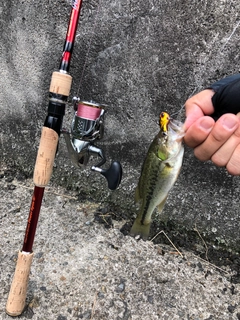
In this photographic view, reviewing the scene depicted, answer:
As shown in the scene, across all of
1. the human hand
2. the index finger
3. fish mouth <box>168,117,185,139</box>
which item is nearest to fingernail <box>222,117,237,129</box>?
the human hand

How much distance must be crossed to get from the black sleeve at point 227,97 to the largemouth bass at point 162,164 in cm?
34

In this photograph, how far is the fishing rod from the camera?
1.56 meters

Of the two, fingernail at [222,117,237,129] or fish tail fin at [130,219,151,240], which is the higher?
fingernail at [222,117,237,129]

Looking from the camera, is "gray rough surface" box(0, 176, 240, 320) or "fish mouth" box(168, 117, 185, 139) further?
"gray rough surface" box(0, 176, 240, 320)

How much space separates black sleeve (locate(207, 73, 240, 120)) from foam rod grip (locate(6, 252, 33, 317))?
1.16 m

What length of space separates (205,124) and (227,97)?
13.8 inches

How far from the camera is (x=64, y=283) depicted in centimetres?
197

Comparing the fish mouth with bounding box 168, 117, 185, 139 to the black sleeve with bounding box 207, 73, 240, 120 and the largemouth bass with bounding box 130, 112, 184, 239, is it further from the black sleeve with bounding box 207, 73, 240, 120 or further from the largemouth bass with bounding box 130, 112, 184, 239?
the black sleeve with bounding box 207, 73, 240, 120

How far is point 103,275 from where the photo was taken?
6.71 ft

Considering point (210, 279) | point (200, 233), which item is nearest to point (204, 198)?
point (200, 233)

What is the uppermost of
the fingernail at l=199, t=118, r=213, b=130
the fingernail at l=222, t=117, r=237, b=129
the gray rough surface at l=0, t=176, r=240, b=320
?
the fingernail at l=222, t=117, r=237, b=129

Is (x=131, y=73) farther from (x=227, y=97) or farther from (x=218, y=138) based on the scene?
(x=218, y=138)

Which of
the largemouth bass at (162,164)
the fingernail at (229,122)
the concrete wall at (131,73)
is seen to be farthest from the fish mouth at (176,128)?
the concrete wall at (131,73)

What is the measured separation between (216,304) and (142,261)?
480 millimetres
